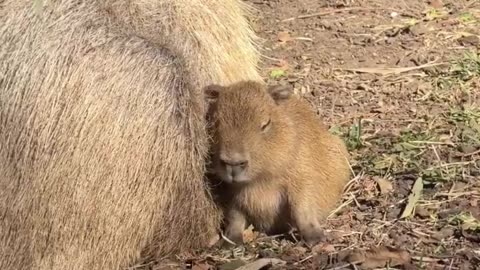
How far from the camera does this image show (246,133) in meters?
3.50

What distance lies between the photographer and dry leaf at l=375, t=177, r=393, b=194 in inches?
157

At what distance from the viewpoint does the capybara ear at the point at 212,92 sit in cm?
362

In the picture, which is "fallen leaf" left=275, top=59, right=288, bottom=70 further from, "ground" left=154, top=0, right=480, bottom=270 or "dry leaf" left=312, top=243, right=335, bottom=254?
"dry leaf" left=312, top=243, right=335, bottom=254

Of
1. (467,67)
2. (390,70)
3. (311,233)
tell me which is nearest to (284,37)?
(390,70)

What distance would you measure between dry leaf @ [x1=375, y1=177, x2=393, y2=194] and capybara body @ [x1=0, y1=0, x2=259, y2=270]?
0.70 metres

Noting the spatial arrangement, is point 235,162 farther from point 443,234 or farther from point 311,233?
point 443,234

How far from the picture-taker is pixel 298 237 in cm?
370

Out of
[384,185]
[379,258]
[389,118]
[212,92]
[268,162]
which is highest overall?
[212,92]

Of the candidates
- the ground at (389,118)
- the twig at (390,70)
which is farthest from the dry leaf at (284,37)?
the twig at (390,70)

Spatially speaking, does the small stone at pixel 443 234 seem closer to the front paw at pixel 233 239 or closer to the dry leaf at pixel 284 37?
the front paw at pixel 233 239

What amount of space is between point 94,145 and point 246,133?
A: 0.54m

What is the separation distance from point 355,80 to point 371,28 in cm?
65

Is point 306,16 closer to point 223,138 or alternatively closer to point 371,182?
point 371,182

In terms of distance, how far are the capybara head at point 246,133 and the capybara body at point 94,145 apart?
0.37 ft
